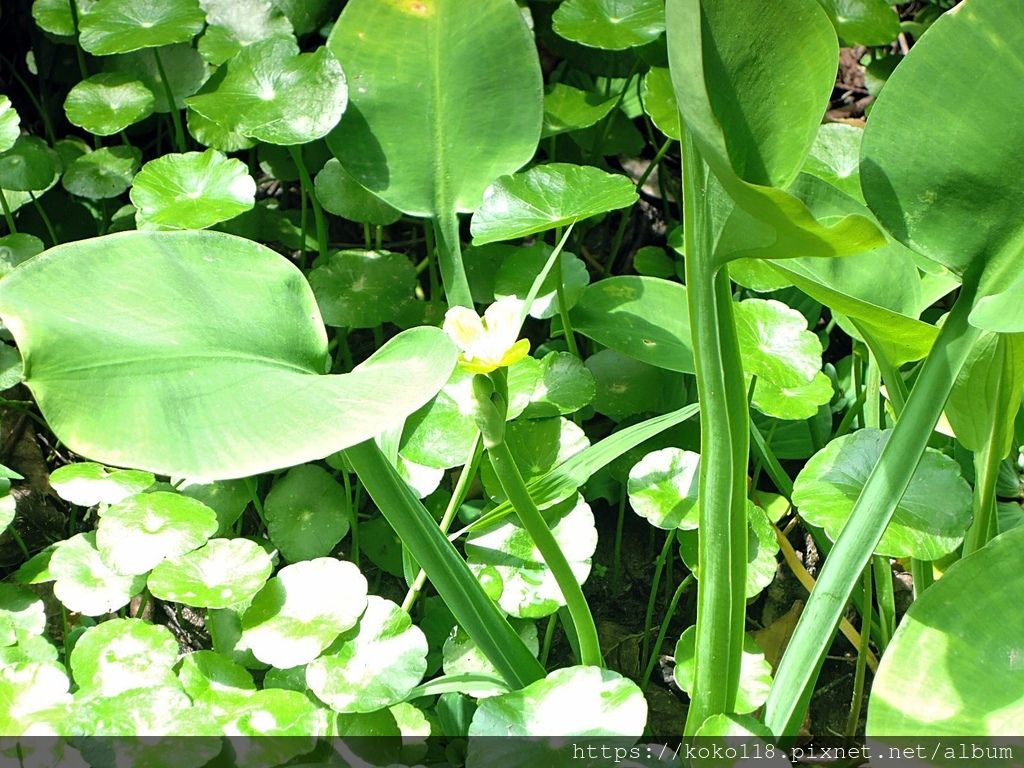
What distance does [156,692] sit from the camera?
0.70 metres

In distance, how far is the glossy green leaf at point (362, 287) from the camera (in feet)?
3.44

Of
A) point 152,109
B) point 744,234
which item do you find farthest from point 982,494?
point 152,109

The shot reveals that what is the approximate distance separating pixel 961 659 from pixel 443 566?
14.2 inches

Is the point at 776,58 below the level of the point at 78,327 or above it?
above

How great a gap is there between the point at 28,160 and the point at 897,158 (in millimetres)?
1038

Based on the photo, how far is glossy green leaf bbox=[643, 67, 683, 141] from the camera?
1.09 m

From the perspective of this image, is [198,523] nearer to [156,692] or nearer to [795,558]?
[156,692]

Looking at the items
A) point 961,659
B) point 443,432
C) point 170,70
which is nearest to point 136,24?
point 170,70

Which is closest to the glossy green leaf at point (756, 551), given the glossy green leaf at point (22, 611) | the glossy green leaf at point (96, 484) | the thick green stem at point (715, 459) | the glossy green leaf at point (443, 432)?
the thick green stem at point (715, 459)

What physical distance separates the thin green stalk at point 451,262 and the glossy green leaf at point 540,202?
23mm

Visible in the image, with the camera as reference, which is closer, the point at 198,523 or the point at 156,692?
the point at 156,692

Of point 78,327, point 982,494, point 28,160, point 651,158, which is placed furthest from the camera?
point 651,158

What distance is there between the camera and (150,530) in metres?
0.84

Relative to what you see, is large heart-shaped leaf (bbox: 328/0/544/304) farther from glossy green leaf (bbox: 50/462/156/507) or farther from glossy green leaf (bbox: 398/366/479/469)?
glossy green leaf (bbox: 50/462/156/507)
